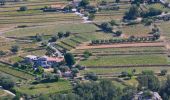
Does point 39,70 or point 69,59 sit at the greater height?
point 69,59

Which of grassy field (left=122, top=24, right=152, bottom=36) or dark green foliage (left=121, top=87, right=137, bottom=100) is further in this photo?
grassy field (left=122, top=24, right=152, bottom=36)

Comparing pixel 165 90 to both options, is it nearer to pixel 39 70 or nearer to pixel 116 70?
pixel 116 70

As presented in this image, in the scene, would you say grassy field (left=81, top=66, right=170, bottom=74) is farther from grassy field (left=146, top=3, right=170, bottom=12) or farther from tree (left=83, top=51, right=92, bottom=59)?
grassy field (left=146, top=3, right=170, bottom=12)

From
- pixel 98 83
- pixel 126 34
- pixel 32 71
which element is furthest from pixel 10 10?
pixel 98 83

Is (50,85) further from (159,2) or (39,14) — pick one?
(159,2)

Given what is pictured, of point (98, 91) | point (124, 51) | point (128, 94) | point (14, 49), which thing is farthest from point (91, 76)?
point (14, 49)

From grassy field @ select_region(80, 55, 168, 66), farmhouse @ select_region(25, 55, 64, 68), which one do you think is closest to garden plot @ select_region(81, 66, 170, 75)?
grassy field @ select_region(80, 55, 168, 66)

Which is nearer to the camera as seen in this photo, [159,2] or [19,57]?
[19,57]
